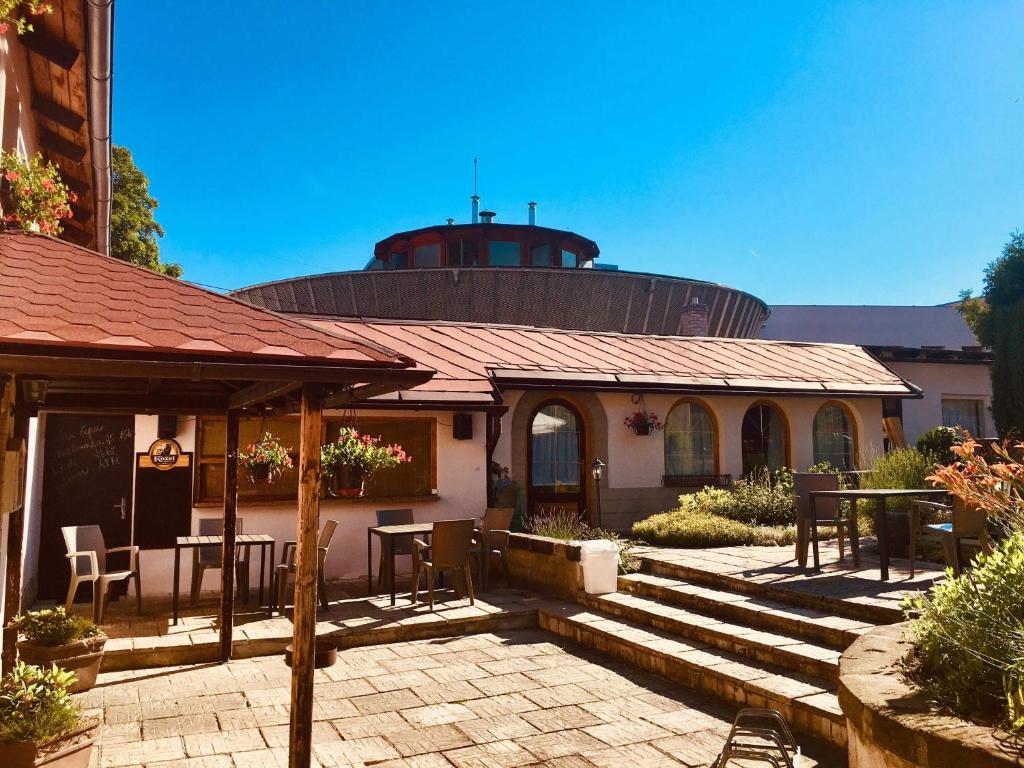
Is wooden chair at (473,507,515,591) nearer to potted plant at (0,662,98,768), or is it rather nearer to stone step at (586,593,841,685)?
stone step at (586,593,841,685)

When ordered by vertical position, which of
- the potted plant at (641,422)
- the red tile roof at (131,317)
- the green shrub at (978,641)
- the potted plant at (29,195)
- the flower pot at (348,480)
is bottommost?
the green shrub at (978,641)

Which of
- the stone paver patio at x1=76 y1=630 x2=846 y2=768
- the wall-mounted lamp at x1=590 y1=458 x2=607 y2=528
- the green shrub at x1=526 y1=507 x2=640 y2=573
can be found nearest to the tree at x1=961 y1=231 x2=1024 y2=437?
the wall-mounted lamp at x1=590 y1=458 x2=607 y2=528

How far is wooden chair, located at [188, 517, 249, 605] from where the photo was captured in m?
7.94

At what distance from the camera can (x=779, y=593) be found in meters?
7.01

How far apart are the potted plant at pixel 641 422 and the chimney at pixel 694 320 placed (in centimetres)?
622

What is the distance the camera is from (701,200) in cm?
1386

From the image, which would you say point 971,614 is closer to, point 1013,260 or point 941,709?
point 941,709

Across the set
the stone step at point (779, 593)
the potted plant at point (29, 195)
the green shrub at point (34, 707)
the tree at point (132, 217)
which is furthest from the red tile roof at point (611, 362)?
the tree at point (132, 217)

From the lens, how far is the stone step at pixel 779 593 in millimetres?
6044

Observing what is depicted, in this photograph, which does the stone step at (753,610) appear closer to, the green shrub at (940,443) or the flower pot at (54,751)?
the flower pot at (54,751)

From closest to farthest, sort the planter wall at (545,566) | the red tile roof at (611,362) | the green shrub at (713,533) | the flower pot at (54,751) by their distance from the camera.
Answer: the flower pot at (54,751) < the planter wall at (545,566) < the green shrub at (713,533) < the red tile roof at (611,362)

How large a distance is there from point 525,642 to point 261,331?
4.50 metres

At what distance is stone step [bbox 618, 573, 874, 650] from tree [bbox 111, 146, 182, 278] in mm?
15044

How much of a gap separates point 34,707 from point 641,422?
9638 millimetres
